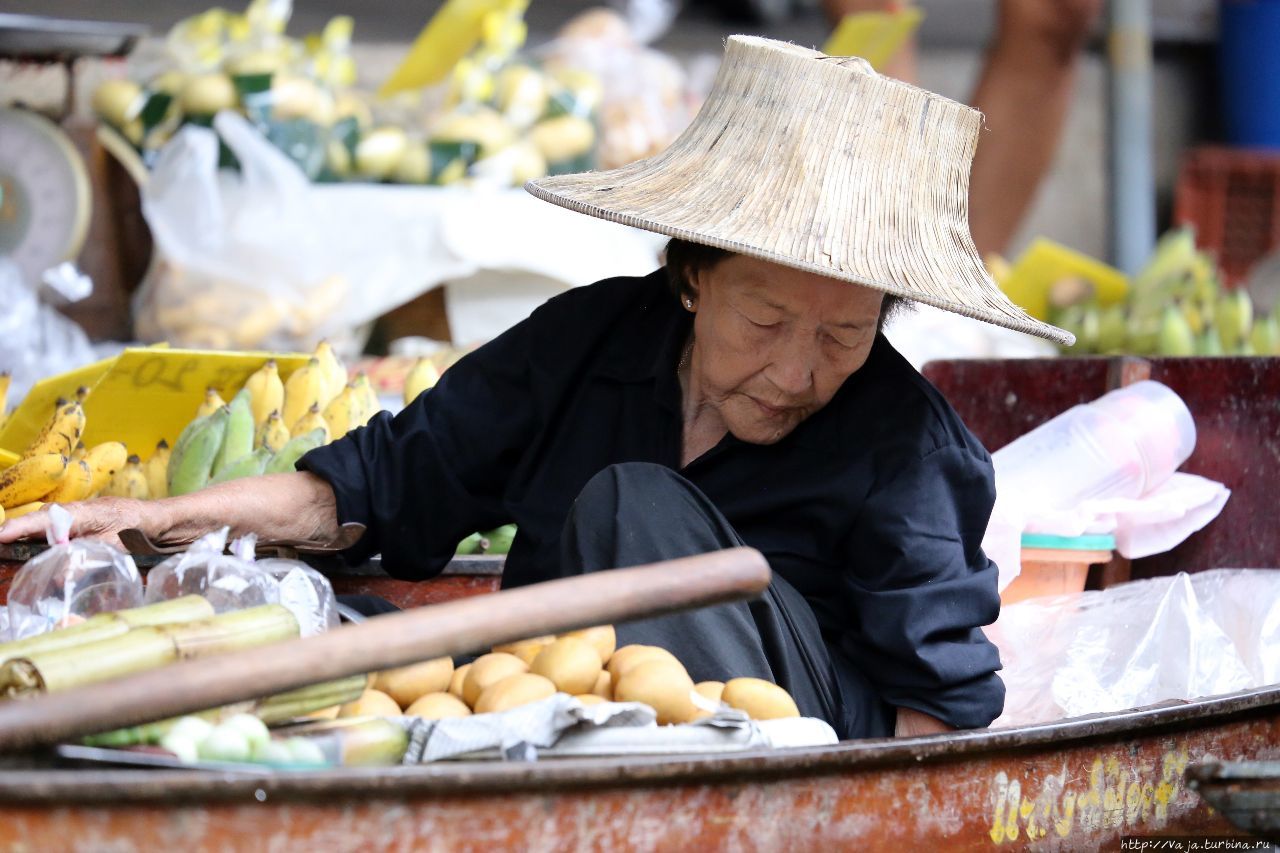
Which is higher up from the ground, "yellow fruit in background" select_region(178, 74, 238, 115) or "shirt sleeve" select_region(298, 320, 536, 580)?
"yellow fruit in background" select_region(178, 74, 238, 115)

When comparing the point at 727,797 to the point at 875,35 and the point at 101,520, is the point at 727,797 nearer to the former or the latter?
the point at 101,520

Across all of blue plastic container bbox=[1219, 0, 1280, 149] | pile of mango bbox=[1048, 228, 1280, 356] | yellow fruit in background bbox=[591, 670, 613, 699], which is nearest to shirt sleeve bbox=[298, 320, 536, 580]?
yellow fruit in background bbox=[591, 670, 613, 699]

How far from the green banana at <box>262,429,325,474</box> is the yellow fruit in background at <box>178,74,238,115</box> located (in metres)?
1.87

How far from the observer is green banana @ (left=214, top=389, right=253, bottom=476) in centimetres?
279

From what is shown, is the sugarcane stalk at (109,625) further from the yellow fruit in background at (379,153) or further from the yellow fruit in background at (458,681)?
the yellow fruit in background at (379,153)

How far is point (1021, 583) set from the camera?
9.43 ft

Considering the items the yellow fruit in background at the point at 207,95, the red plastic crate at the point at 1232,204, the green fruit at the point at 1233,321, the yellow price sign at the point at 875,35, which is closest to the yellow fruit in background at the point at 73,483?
the yellow fruit in background at the point at 207,95

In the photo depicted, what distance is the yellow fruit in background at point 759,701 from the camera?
5.55ft

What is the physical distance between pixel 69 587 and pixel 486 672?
0.51 m

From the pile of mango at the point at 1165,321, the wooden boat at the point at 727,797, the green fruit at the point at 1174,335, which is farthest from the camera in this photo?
the pile of mango at the point at 1165,321

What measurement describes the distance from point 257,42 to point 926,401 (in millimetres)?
3206

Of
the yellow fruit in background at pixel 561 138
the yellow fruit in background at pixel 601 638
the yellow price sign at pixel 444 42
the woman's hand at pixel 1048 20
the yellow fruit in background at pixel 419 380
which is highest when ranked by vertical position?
the woman's hand at pixel 1048 20

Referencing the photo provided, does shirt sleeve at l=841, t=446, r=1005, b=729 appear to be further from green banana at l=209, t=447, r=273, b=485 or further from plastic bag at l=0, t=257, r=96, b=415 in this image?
plastic bag at l=0, t=257, r=96, b=415

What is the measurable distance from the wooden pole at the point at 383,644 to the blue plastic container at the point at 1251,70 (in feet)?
20.5
